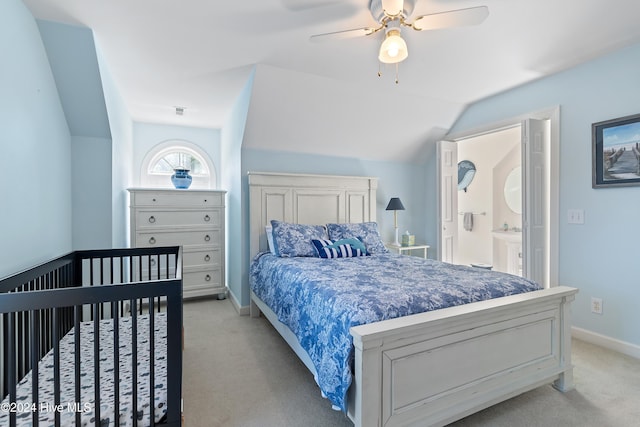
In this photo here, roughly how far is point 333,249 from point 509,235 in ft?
9.18

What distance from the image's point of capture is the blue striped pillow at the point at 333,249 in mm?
2957

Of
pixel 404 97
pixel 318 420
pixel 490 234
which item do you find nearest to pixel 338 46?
pixel 404 97

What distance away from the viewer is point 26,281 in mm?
1561

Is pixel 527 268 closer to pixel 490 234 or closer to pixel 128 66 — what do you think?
pixel 490 234

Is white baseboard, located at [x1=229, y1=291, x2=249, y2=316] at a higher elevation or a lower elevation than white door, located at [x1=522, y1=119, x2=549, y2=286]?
lower

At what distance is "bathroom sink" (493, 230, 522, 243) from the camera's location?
417 cm

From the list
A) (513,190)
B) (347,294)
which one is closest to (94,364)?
(347,294)

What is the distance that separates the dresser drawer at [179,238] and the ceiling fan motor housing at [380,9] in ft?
9.80

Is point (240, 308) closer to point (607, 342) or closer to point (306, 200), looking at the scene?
point (306, 200)

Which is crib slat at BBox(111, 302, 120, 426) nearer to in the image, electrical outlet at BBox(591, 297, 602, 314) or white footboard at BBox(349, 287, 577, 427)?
white footboard at BBox(349, 287, 577, 427)

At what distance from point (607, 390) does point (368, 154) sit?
3138mm

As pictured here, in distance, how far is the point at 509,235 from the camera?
427 cm

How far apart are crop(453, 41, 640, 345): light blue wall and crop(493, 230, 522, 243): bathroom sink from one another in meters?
1.34

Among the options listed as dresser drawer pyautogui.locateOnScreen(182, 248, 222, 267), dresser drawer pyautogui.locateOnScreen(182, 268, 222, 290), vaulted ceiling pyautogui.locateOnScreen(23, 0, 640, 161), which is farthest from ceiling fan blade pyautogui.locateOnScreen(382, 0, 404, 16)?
Answer: dresser drawer pyautogui.locateOnScreen(182, 268, 222, 290)
